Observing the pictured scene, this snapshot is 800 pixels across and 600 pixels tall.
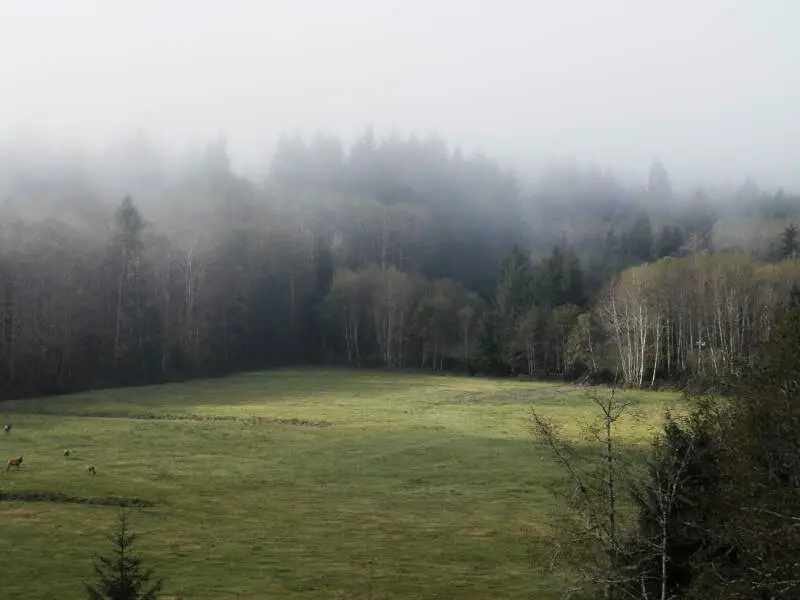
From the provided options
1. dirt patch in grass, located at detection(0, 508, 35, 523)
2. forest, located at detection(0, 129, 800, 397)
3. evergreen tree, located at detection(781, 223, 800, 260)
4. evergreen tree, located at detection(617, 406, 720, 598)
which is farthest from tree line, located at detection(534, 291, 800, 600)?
evergreen tree, located at detection(781, 223, 800, 260)

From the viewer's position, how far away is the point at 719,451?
17.6 meters

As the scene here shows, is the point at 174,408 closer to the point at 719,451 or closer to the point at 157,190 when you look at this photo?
the point at 719,451

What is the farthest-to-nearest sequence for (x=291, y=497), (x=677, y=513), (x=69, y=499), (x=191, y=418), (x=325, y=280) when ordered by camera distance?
(x=325, y=280)
(x=191, y=418)
(x=291, y=497)
(x=69, y=499)
(x=677, y=513)

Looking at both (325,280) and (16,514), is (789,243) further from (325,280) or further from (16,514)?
(16,514)

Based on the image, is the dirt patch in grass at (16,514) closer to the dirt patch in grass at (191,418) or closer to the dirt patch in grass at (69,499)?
the dirt patch in grass at (69,499)

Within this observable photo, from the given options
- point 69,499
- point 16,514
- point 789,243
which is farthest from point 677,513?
point 789,243

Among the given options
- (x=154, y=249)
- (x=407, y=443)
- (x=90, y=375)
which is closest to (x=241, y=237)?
(x=154, y=249)

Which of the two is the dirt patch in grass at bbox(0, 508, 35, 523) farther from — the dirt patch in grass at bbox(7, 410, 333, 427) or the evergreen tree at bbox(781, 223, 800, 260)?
the evergreen tree at bbox(781, 223, 800, 260)

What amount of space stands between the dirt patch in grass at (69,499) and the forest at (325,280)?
3671 cm

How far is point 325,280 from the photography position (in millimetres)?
139375

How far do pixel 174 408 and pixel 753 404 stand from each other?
2190 inches

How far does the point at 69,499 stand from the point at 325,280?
108 meters

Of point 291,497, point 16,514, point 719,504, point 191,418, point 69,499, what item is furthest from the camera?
point 191,418

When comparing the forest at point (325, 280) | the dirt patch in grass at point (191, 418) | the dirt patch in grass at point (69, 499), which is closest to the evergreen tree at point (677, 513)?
the dirt patch in grass at point (69, 499)
